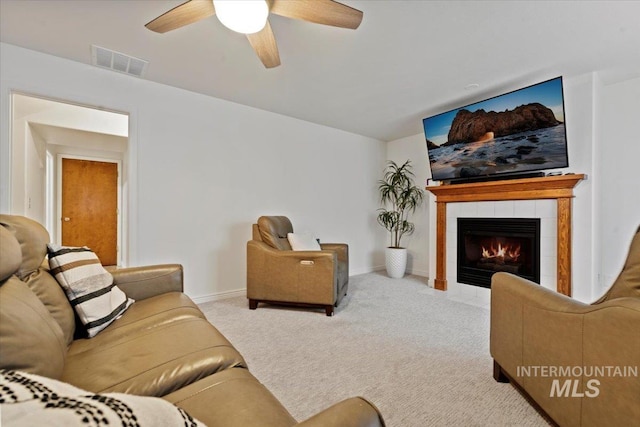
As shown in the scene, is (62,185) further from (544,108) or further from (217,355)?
(544,108)

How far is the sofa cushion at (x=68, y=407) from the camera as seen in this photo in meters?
0.34

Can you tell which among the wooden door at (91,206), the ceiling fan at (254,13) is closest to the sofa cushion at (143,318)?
the ceiling fan at (254,13)

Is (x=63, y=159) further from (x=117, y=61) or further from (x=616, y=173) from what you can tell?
(x=616, y=173)

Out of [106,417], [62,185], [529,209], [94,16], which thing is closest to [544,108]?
[529,209]

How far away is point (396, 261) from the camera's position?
4.38 m

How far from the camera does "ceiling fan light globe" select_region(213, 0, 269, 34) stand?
1424 mm

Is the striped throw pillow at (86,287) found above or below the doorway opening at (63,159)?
below

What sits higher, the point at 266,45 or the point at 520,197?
the point at 266,45

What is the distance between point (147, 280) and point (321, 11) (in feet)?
6.13

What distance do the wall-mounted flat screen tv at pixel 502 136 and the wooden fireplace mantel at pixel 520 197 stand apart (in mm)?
119

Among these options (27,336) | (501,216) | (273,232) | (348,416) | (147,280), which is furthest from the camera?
(501,216)

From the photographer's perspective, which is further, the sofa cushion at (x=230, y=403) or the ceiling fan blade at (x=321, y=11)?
the ceiling fan blade at (x=321, y=11)

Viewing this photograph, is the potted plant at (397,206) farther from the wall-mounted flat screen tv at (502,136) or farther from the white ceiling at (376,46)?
the white ceiling at (376,46)

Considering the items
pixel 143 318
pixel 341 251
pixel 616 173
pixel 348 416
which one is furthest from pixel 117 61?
pixel 616 173
